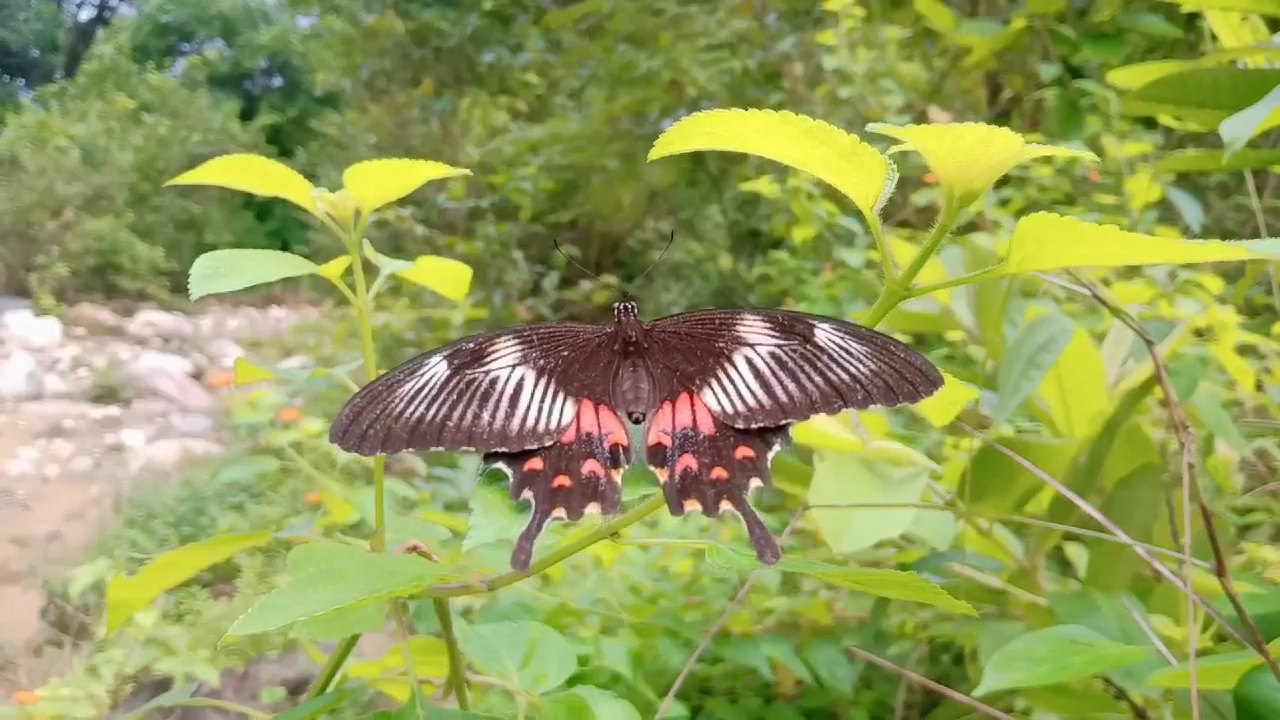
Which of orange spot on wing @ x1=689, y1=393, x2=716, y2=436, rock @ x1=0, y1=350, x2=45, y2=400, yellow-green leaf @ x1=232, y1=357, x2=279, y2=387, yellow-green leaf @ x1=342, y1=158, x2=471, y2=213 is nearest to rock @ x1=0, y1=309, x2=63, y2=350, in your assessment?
rock @ x1=0, y1=350, x2=45, y2=400

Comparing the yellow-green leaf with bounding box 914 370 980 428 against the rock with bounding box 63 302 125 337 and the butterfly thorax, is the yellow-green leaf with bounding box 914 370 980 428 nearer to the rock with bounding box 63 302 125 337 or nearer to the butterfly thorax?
the butterfly thorax

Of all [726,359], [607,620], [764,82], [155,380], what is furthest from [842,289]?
[155,380]

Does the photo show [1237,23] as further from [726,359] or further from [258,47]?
[258,47]

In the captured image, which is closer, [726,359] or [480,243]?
[726,359]

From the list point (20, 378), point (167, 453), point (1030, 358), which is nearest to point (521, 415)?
point (1030, 358)

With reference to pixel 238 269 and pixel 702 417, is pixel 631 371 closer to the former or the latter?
pixel 702 417
